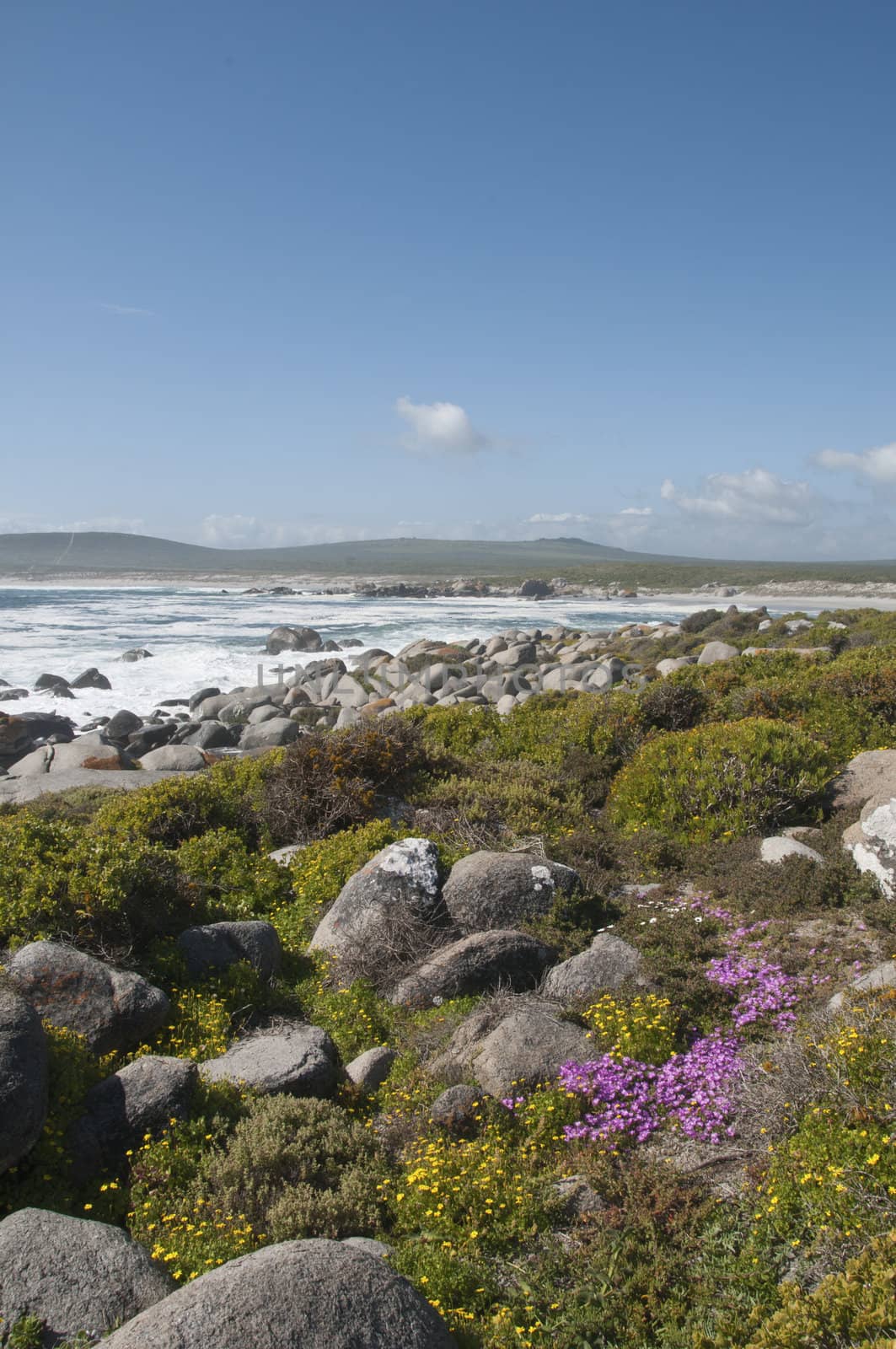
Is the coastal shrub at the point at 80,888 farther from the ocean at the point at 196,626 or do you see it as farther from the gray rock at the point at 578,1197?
the ocean at the point at 196,626

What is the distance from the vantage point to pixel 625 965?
733 centimetres

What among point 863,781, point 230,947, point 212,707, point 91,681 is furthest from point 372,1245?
point 91,681

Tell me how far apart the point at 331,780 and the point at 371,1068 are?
521cm

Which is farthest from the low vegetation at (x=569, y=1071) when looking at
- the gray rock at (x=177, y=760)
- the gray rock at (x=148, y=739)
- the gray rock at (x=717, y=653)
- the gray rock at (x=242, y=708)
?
the gray rock at (x=242, y=708)

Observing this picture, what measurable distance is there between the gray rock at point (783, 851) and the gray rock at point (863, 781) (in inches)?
55.3

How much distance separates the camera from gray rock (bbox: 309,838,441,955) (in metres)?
8.36

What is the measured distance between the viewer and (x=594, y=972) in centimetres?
731

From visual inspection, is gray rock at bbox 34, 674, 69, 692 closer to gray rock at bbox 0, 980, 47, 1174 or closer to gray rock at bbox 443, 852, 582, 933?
gray rock at bbox 443, 852, 582, 933

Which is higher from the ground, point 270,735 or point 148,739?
point 270,735

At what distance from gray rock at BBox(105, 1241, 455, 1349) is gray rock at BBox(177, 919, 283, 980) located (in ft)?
14.3

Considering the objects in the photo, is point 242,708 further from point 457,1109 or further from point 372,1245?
point 372,1245

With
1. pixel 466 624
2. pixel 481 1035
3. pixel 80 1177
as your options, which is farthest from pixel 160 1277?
pixel 466 624

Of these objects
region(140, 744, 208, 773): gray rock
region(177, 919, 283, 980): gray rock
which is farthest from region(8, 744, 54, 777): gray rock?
region(177, 919, 283, 980): gray rock

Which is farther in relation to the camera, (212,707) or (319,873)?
(212,707)
